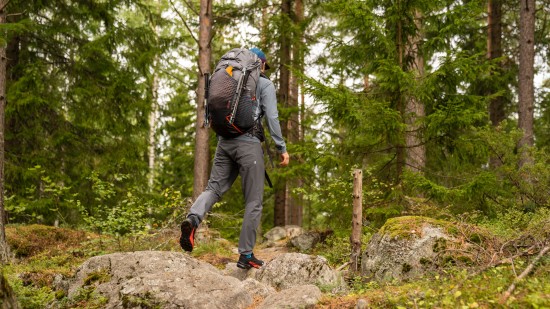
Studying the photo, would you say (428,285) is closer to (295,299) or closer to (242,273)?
(295,299)

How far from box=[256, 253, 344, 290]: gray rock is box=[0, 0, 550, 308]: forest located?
1.58m

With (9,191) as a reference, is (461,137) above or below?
above

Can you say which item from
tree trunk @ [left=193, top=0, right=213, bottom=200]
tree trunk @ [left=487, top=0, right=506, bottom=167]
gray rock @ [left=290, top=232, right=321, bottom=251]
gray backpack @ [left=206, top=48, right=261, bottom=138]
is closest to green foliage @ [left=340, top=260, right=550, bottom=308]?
gray backpack @ [left=206, top=48, right=261, bottom=138]

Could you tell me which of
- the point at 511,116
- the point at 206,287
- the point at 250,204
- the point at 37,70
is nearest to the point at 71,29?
the point at 37,70

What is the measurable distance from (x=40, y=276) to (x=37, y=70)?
884 centimetres

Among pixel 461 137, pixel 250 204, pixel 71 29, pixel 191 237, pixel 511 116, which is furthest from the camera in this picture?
pixel 511 116

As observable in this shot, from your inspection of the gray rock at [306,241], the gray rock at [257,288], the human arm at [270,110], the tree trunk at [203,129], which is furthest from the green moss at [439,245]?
the tree trunk at [203,129]

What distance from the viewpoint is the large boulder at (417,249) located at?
469cm

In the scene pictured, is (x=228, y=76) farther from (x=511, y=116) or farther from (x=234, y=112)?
Answer: (x=511, y=116)

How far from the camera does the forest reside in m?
7.92

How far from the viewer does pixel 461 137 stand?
336 inches

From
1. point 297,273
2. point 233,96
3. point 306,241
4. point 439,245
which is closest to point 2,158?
point 233,96

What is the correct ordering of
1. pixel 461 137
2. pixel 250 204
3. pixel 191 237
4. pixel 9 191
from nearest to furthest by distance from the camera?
pixel 191 237
pixel 250 204
pixel 461 137
pixel 9 191

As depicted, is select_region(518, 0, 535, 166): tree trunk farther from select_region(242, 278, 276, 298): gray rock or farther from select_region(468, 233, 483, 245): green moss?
select_region(242, 278, 276, 298): gray rock
